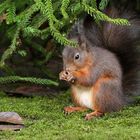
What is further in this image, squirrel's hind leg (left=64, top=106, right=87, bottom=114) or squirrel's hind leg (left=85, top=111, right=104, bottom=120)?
squirrel's hind leg (left=64, top=106, right=87, bottom=114)

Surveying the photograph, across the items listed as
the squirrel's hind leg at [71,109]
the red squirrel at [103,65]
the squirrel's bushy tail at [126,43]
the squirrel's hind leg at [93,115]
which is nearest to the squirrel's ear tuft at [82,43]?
the red squirrel at [103,65]

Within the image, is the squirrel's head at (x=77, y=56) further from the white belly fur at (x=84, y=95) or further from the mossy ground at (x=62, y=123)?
the mossy ground at (x=62, y=123)

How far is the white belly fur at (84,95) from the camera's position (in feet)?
15.4

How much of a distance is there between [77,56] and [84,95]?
38cm

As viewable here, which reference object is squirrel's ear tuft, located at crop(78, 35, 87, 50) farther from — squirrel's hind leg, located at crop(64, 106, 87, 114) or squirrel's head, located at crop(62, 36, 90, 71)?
squirrel's hind leg, located at crop(64, 106, 87, 114)

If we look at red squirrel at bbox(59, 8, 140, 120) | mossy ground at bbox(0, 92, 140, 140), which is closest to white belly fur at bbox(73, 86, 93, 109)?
red squirrel at bbox(59, 8, 140, 120)

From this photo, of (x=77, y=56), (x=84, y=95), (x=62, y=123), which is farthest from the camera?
(x=77, y=56)

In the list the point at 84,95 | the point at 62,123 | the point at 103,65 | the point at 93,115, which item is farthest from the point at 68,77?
the point at 62,123

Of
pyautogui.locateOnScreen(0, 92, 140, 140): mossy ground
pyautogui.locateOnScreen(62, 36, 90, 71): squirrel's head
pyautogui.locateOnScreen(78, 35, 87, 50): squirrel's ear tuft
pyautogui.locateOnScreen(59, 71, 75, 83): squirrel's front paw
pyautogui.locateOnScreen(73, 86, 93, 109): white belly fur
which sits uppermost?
pyautogui.locateOnScreen(78, 35, 87, 50): squirrel's ear tuft

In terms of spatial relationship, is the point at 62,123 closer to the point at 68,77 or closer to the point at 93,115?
the point at 93,115

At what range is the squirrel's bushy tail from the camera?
4.89 metres

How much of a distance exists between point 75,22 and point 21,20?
1.78 ft

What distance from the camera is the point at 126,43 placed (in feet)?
16.1

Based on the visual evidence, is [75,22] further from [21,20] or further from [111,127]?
[111,127]
